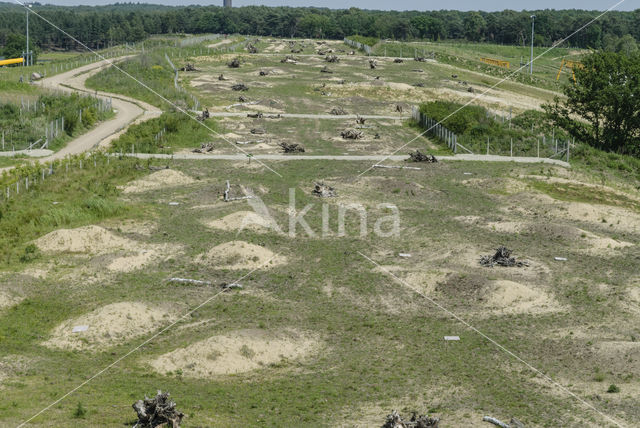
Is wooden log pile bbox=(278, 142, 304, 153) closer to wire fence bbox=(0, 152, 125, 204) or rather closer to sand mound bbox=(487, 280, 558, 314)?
wire fence bbox=(0, 152, 125, 204)

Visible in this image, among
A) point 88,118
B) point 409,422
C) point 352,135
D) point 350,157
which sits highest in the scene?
point 88,118

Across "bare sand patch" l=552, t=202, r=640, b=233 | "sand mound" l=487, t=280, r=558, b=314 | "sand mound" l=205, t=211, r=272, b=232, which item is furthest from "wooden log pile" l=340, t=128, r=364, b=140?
"sand mound" l=487, t=280, r=558, b=314

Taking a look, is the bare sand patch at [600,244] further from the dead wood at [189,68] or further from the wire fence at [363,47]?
the wire fence at [363,47]

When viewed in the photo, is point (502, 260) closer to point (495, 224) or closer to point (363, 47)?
point (495, 224)

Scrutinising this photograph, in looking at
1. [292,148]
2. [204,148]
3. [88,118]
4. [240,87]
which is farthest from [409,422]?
[240,87]

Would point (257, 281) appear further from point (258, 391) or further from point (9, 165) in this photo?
point (9, 165)

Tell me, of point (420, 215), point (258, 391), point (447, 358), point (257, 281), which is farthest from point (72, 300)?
point (420, 215)
